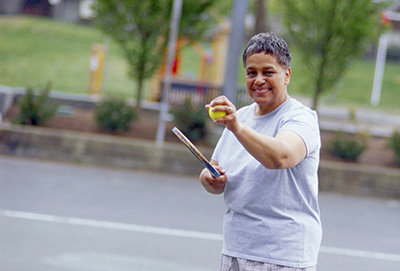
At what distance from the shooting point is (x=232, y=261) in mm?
2723

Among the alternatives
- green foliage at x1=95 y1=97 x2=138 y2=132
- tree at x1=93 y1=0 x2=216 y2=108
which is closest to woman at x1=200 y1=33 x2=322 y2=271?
green foliage at x1=95 y1=97 x2=138 y2=132

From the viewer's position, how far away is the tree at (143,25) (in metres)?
11.7

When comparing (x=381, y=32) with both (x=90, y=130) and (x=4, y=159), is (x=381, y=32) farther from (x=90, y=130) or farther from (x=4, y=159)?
(x=4, y=159)

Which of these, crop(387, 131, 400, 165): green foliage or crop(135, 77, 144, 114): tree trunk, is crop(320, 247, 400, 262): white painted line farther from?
crop(135, 77, 144, 114): tree trunk

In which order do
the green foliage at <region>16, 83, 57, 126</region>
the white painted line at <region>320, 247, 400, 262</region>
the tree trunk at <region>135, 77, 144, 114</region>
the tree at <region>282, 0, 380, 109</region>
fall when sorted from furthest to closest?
the tree trunk at <region>135, 77, 144, 114</region>
the tree at <region>282, 0, 380, 109</region>
the green foliage at <region>16, 83, 57, 126</region>
the white painted line at <region>320, 247, 400, 262</region>

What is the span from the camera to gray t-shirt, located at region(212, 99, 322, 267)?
2.57 m

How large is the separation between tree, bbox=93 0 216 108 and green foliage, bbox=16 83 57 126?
176cm

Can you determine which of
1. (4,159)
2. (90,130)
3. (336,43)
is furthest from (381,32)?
(4,159)

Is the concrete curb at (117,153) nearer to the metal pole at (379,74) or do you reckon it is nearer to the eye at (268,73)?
the eye at (268,73)

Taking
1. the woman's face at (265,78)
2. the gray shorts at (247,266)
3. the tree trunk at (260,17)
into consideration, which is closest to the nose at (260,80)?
the woman's face at (265,78)

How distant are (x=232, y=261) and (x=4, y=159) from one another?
27.2 ft

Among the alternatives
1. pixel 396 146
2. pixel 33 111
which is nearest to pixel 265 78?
pixel 396 146

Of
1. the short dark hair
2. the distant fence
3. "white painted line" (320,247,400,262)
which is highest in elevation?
the short dark hair

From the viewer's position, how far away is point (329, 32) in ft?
38.4
